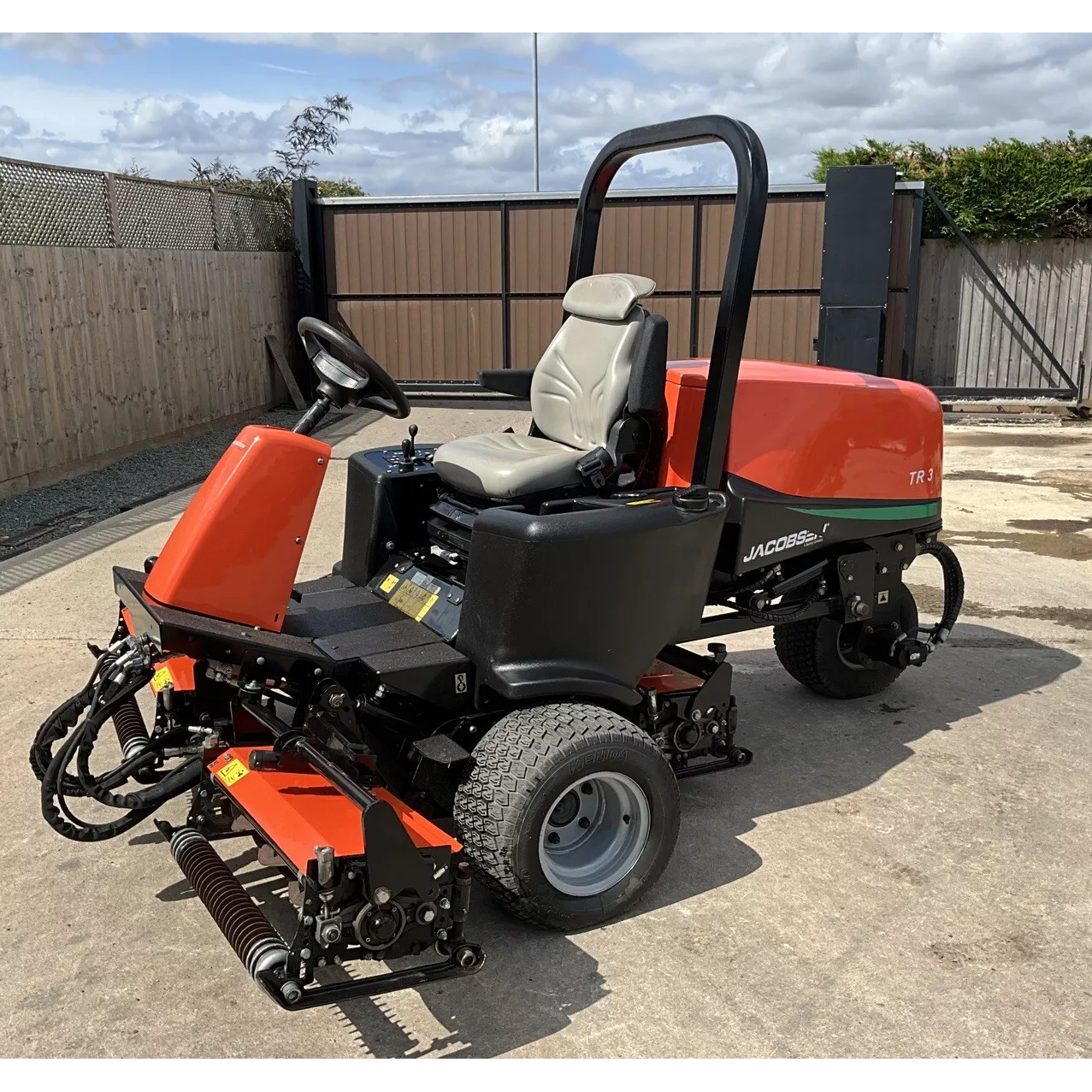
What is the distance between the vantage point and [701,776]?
12.2 feet

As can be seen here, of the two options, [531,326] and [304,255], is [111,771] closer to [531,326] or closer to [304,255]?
[531,326]

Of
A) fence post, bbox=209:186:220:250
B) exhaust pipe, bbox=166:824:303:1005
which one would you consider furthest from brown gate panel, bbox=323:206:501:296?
exhaust pipe, bbox=166:824:303:1005

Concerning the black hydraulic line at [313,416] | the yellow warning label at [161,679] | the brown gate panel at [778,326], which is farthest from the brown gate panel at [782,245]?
the yellow warning label at [161,679]

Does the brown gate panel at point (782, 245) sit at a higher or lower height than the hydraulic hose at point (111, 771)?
higher

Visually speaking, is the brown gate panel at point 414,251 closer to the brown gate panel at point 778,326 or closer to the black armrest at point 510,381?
the brown gate panel at point 778,326

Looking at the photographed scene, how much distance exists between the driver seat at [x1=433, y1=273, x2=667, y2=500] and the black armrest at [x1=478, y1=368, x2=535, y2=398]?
0.35 metres

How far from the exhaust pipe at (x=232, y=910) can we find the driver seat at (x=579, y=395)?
1.29 m

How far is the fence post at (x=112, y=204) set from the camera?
920 cm

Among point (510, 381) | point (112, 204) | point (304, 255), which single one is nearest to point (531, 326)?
point (304, 255)

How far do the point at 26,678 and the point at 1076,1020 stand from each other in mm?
3832

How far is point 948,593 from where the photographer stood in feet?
14.8

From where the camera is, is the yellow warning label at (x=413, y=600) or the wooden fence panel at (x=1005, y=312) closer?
the yellow warning label at (x=413, y=600)

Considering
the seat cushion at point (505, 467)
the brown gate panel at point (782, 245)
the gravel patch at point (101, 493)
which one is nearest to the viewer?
the seat cushion at point (505, 467)

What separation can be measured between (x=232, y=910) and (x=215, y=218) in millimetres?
9885
